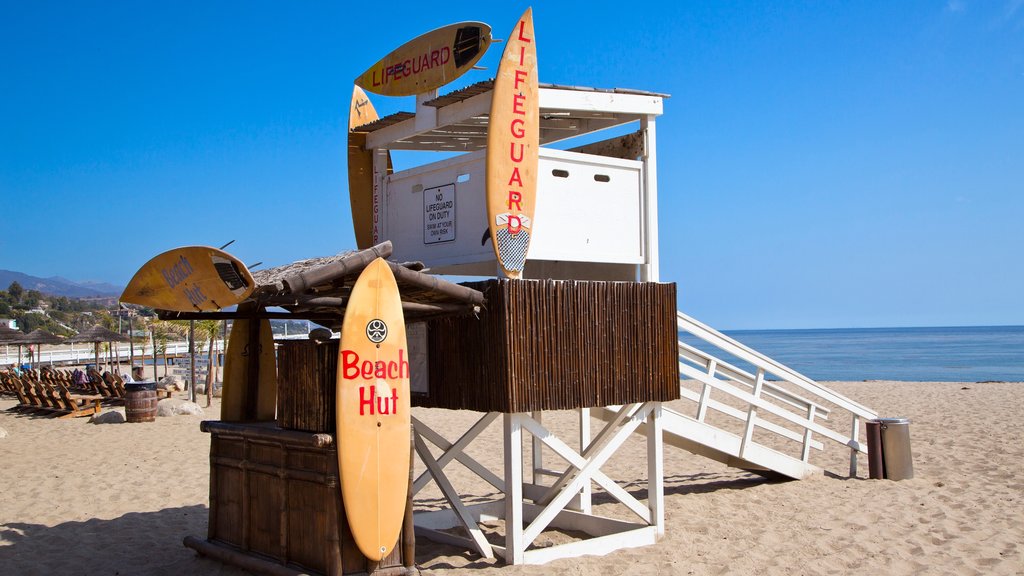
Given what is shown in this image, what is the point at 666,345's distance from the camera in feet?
28.0

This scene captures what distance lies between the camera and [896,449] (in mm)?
11125

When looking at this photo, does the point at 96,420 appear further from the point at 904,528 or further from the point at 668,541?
the point at 904,528

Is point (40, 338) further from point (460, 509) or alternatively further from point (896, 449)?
point (896, 449)

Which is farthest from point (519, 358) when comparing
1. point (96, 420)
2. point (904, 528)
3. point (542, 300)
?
point (96, 420)

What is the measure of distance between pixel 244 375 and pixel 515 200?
10.8 feet

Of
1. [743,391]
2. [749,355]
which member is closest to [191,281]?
[743,391]

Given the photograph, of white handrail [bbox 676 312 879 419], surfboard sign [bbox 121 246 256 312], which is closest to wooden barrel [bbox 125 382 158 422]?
surfboard sign [bbox 121 246 256 312]

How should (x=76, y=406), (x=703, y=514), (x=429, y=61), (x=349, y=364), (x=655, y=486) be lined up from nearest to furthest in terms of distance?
(x=349, y=364) < (x=429, y=61) < (x=655, y=486) < (x=703, y=514) < (x=76, y=406)

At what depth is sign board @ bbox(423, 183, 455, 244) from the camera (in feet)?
27.4

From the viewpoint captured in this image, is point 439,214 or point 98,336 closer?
point 439,214

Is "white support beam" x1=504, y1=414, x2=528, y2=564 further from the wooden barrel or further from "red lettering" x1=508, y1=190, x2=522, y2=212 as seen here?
the wooden barrel

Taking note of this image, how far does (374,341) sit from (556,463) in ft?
30.8

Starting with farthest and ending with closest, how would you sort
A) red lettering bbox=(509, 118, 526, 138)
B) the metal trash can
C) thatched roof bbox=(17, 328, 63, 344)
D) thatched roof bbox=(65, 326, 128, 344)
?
thatched roof bbox=(17, 328, 63, 344), thatched roof bbox=(65, 326, 128, 344), the metal trash can, red lettering bbox=(509, 118, 526, 138)

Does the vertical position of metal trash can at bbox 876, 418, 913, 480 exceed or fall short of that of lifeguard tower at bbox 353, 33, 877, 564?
it falls short
